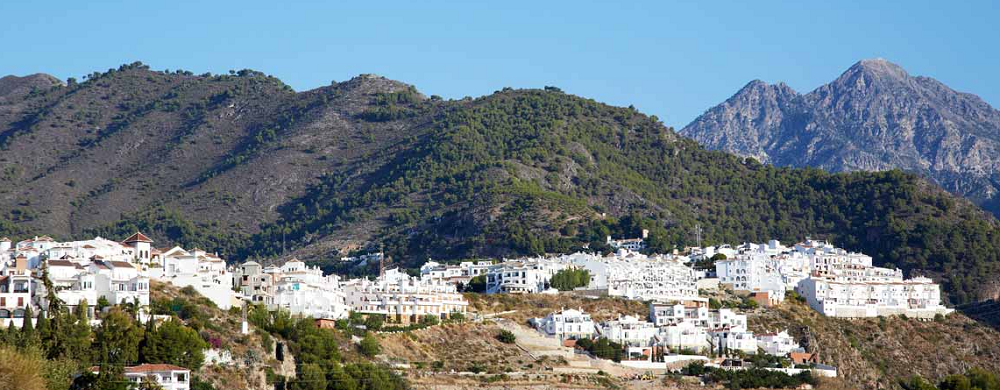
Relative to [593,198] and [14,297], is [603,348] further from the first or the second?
[593,198]

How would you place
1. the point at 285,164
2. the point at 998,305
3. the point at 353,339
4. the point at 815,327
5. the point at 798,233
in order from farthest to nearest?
the point at 285,164
the point at 798,233
the point at 998,305
the point at 815,327
the point at 353,339

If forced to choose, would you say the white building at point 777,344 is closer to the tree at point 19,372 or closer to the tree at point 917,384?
the tree at point 917,384

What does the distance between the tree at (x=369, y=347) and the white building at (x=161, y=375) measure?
16.0 meters

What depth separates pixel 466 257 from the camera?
13162 cm

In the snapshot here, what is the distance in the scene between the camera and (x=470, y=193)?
151750 millimetres

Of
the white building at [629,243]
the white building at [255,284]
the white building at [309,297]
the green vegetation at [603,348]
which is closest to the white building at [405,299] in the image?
the white building at [309,297]

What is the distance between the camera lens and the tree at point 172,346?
65.8 metres

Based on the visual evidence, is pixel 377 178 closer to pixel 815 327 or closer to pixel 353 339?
pixel 815 327

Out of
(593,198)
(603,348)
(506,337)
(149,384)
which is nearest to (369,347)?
(506,337)

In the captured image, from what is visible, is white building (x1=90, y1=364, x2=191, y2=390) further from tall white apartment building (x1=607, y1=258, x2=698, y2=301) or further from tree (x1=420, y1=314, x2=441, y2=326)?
tall white apartment building (x1=607, y1=258, x2=698, y2=301)

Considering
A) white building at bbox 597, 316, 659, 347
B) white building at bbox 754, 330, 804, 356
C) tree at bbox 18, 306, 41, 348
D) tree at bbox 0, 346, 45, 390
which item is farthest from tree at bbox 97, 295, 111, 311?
white building at bbox 754, 330, 804, 356

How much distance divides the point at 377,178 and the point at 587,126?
76.2ft

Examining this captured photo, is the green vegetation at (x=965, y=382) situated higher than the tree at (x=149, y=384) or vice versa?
the tree at (x=149, y=384)

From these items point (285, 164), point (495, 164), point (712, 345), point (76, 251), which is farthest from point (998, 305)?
point (285, 164)
